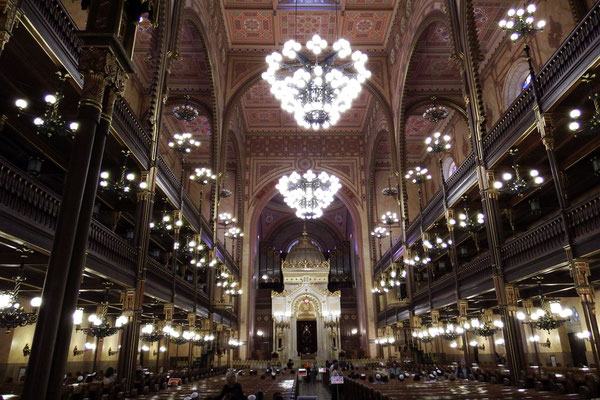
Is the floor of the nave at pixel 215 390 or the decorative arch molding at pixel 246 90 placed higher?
the decorative arch molding at pixel 246 90

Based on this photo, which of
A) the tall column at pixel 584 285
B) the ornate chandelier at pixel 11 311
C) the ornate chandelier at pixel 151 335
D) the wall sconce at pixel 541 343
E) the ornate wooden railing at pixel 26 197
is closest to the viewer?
the ornate wooden railing at pixel 26 197

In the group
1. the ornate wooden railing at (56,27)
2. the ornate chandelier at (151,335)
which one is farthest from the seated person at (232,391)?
the ornate chandelier at (151,335)

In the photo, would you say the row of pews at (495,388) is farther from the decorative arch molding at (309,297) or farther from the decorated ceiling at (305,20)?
the decorative arch molding at (309,297)

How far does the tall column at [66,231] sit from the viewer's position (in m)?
4.73

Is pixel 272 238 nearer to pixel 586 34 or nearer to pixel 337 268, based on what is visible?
pixel 337 268

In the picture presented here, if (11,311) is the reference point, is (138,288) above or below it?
above

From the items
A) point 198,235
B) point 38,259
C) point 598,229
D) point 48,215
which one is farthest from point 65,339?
point 198,235

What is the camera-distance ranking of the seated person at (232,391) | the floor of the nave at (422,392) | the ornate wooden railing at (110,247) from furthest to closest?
1. the ornate wooden railing at (110,247)
2. the floor of the nave at (422,392)
3. the seated person at (232,391)

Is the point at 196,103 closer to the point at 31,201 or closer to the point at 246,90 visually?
the point at 246,90

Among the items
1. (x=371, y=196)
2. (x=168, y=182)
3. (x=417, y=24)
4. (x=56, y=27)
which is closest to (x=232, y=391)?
(x=56, y=27)

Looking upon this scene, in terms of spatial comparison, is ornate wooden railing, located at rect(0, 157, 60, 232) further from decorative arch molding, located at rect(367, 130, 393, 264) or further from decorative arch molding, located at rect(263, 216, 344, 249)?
decorative arch molding, located at rect(263, 216, 344, 249)

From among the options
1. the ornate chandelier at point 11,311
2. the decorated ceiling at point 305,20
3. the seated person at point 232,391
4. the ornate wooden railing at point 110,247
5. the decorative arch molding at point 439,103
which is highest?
the decorated ceiling at point 305,20

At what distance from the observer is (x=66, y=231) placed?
17.9ft

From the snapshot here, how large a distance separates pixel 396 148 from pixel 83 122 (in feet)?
59.9
